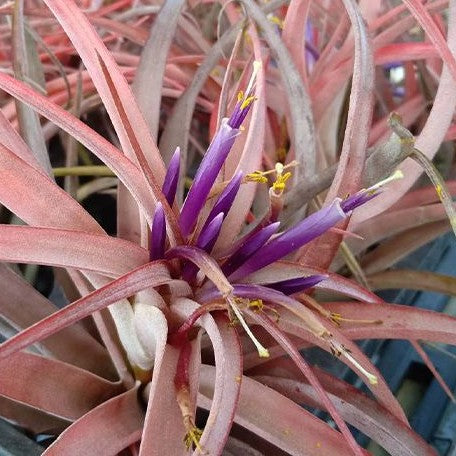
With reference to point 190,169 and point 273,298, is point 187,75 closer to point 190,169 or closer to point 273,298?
point 190,169

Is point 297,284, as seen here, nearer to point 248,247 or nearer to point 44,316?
point 248,247

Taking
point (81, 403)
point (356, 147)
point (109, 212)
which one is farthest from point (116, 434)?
point (109, 212)

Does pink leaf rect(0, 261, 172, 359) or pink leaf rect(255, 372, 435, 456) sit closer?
pink leaf rect(0, 261, 172, 359)

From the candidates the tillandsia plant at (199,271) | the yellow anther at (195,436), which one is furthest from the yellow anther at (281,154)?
the yellow anther at (195,436)

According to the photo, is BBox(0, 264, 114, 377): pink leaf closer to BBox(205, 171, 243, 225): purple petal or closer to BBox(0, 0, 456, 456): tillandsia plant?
BBox(0, 0, 456, 456): tillandsia plant

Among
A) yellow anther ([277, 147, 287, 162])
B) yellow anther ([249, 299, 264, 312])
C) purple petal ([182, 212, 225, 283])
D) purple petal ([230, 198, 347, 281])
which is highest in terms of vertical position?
yellow anther ([277, 147, 287, 162])

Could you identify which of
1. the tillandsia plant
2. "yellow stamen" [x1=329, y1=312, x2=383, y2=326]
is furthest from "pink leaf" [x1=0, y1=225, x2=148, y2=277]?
"yellow stamen" [x1=329, y1=312, x2=383, y2=326]
